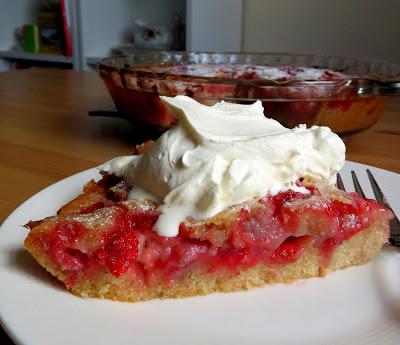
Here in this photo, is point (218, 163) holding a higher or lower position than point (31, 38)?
higher

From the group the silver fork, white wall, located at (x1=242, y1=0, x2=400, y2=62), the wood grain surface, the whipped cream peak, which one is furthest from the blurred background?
the whipped cream peak

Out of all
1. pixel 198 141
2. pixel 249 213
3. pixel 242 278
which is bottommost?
pixel 242 278

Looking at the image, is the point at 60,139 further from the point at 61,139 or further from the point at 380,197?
the point at 380,197

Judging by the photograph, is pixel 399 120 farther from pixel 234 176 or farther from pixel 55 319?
pixel 55 319

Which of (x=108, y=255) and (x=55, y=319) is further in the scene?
(x=108, y=255)

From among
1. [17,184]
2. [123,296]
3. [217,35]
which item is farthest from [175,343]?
[217,35]

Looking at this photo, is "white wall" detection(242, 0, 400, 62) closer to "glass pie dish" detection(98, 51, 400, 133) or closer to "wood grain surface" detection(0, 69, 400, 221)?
"wood grain surface" detection(0, 69, 400, 221)

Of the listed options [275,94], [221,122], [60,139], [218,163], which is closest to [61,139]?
[60,139]
